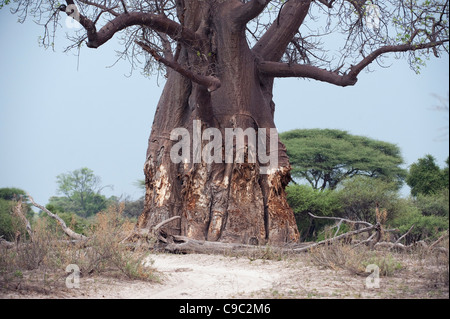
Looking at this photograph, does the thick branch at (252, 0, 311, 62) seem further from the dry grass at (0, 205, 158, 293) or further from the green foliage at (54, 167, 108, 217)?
the green foliage at (54, 167, 108, 217)

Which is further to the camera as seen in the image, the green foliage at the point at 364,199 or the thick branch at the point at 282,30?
the green foliage at the point at 364,199

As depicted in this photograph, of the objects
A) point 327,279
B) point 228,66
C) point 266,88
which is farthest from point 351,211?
point 327,279

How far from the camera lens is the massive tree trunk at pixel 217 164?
9836 mm

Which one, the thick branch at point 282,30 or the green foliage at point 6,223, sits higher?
the thick branch at point 282,30

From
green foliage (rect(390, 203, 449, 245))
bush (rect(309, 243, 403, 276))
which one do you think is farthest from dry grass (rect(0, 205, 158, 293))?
green foliage (rect(390, 203, 449, 245))

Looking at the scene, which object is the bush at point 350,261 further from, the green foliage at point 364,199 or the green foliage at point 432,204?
the green foliage at point 432,204

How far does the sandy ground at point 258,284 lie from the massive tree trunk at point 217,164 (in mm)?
2397

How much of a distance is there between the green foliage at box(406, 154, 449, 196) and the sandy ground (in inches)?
546

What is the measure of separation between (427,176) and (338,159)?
3.64 m

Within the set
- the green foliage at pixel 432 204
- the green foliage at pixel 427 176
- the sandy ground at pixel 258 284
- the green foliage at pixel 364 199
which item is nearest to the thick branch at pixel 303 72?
the sandy ground at pixel 258 284

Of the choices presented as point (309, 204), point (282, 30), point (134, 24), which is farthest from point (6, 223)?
point (282, 30)

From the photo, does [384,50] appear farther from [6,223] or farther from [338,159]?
[338,159]

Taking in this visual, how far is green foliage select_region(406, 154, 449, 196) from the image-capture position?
2023cm

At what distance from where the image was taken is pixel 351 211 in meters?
19.0
